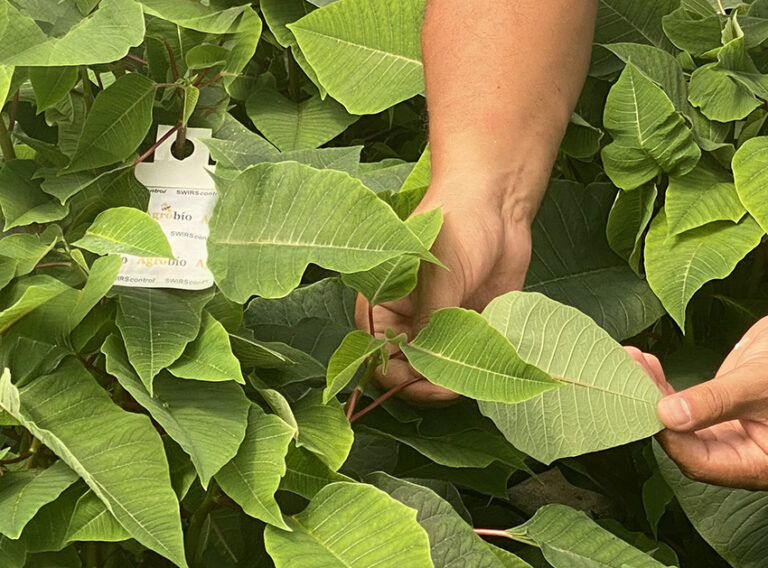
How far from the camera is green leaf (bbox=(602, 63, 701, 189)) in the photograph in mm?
896

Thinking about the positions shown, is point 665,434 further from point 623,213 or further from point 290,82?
point 290,82

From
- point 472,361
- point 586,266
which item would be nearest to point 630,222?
point 586,266

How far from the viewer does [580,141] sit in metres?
1.05

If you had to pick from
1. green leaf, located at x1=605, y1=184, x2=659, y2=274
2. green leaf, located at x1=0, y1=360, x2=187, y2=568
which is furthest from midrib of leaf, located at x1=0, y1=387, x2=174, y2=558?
green leaf, located at x1=605, y1=184, x2=659, y2=274

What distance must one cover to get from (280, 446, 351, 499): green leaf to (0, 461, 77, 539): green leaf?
0.48 ft

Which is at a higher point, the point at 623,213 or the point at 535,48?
the point at 535,48

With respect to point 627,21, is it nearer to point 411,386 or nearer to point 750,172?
point 750,172

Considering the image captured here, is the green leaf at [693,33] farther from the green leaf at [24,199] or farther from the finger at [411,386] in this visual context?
the green leaf at [24,199]

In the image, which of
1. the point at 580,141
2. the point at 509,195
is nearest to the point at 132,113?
the point at 509,195

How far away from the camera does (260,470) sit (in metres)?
0.66

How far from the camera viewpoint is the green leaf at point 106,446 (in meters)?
0.61

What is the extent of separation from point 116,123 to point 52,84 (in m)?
0.06

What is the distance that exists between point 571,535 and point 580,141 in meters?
0.48

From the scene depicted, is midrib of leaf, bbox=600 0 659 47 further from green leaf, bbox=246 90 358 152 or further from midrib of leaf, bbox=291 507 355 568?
midrib of leaf, bbox=291 507 355 568
